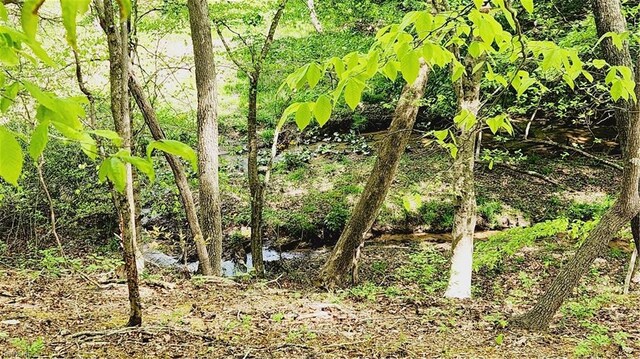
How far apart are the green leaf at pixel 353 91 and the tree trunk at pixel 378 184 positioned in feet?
17.6

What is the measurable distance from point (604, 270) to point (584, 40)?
3.85 metres

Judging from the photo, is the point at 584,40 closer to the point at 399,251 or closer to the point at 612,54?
the point at 612,54

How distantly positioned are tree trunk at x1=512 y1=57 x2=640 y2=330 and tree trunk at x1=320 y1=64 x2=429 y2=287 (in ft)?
9.07

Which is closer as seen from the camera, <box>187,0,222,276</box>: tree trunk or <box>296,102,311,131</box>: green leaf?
<box>296,102,311,131</box>: green leaf

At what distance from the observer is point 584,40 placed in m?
7.16

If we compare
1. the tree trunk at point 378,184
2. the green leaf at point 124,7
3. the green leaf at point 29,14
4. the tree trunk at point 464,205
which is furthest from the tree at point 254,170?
the green leaf at point 29,14

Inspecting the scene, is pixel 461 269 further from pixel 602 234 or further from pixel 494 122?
pixel 494 122

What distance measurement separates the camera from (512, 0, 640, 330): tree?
4484mm

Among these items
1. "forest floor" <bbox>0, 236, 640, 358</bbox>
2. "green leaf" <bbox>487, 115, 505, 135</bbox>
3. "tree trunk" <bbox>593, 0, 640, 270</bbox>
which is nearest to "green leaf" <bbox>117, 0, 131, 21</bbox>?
"green leaf" <bbox>487, 115, 505, 135</bbox>

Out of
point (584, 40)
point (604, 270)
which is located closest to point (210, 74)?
point (584, 40)

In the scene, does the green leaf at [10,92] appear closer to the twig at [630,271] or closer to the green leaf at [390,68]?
the green leaf at [390,68]

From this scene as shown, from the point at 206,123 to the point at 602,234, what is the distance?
16.5ft

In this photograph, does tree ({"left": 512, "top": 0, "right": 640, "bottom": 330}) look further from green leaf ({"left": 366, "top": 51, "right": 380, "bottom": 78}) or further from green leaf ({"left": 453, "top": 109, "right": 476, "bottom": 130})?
green leaf ({"left": 366, "top": 51, "right": 380, "bottom": 78})

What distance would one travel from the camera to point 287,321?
467cm
